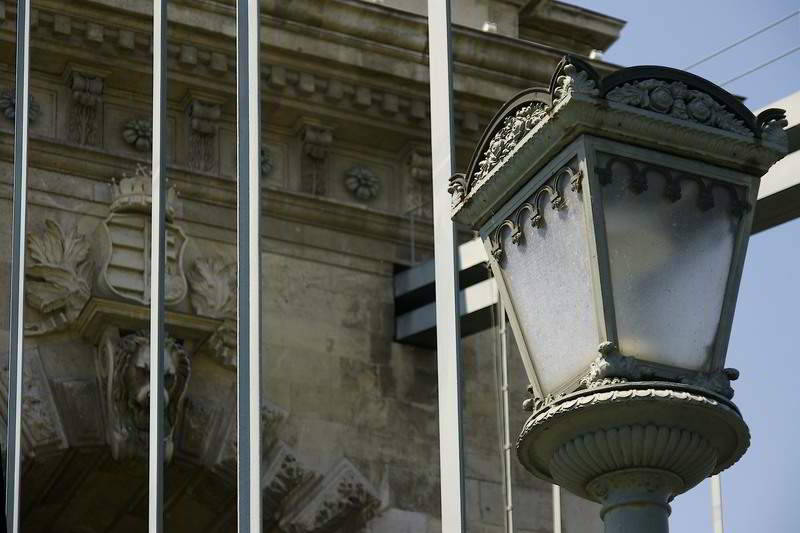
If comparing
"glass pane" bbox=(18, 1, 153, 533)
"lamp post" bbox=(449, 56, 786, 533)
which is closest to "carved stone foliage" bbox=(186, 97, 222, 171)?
"glass pane" bbox=(18, 1, 153, 533)

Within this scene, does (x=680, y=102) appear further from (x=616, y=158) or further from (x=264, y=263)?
(x=264, y=263)

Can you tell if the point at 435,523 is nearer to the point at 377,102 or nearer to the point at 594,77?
the point at 377,102

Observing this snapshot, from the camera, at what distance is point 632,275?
4.53 meters

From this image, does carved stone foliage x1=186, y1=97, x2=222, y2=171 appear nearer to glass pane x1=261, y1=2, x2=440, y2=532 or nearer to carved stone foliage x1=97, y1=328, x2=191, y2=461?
glass pane x1=261, y1=2, x2=440, y2=532

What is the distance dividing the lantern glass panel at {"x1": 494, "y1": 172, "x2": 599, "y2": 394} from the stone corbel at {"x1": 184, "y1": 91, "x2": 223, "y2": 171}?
12.9 m

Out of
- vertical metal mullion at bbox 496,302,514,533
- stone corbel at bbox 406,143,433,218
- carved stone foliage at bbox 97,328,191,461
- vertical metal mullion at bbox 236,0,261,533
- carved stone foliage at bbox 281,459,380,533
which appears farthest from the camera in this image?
stone corbel at bbox 406,143,433,218

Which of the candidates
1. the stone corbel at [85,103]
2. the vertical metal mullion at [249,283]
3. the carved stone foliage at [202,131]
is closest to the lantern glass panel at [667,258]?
the vertical metal mullion at [249,283]

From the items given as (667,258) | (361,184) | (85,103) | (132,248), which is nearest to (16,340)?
(132,248)

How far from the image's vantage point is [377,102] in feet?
60.2

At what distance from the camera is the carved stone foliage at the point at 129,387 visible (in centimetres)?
1650

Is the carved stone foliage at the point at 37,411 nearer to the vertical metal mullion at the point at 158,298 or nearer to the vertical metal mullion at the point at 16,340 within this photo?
the vertical metal mullion at the point at 16,340

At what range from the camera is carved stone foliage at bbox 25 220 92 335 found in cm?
1662

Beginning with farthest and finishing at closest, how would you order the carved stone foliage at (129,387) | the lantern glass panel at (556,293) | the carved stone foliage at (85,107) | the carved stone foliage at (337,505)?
the carved stone foliage at (85,107), the carved stone foliage at (337,505), the carved stone foliage at (129,387), the lantern glass panel at (556,293)

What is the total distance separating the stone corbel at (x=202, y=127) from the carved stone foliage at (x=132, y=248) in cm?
66
